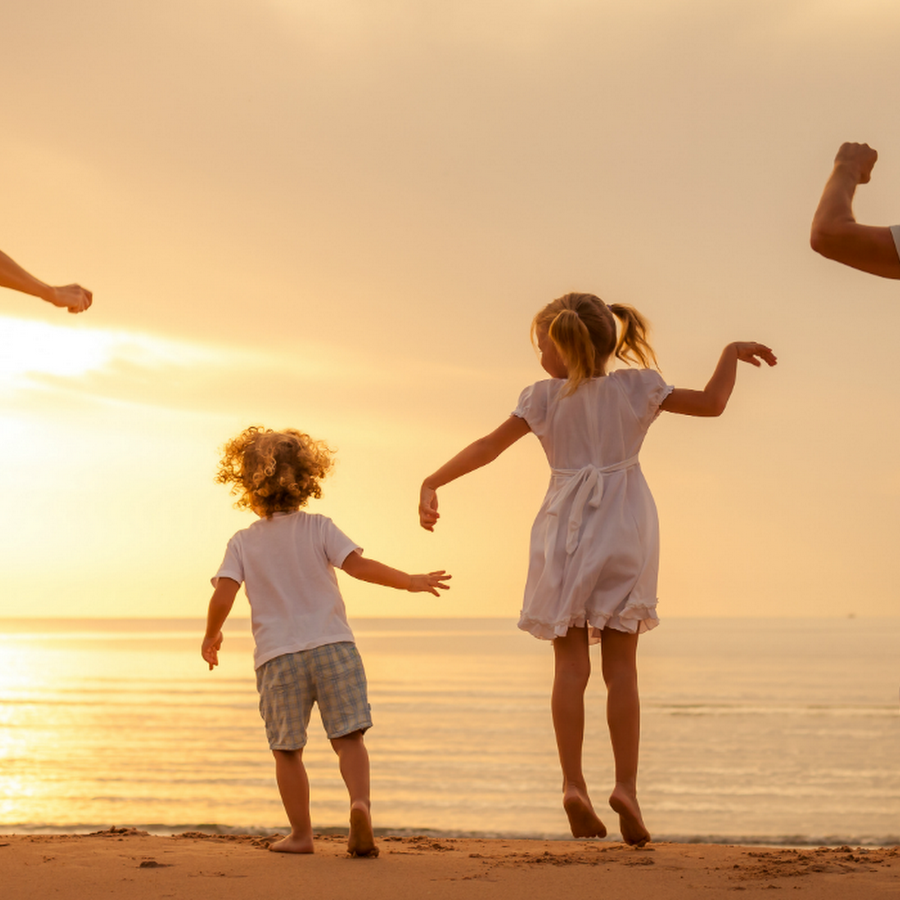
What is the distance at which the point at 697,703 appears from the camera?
73.8ft

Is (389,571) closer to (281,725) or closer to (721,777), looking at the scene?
(281,725)

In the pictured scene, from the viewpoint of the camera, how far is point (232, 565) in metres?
4.62

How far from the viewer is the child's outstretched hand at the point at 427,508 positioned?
4.48 m

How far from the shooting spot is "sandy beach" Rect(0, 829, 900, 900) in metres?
3.40

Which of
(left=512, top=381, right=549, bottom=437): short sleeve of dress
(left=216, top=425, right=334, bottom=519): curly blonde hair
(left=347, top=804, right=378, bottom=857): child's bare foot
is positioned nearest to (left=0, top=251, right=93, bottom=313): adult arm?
(left=216, top=425, right=334, bottom=519): curly blonde hair

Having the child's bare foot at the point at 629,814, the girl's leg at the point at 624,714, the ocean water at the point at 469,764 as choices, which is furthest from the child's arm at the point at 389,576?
the ocean water at the point at 469,764

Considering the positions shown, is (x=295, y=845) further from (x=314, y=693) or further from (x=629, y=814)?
(x=629, y=814)

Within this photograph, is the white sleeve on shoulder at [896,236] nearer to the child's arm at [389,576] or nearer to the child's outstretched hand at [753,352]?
the child's outstretched hand at [753,352]

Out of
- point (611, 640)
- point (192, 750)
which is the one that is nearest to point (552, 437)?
point (611, 640)

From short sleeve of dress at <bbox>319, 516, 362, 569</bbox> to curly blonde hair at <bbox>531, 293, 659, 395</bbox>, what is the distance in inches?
45.7

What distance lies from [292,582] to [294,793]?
2.90 feet

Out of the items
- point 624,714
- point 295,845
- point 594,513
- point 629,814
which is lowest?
point 295,845

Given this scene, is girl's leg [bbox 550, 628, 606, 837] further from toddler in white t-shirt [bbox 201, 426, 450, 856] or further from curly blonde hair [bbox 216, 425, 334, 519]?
curly blonde hair [bbox 216, 425, 334, 519]

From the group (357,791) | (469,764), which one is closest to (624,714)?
(357,791)
